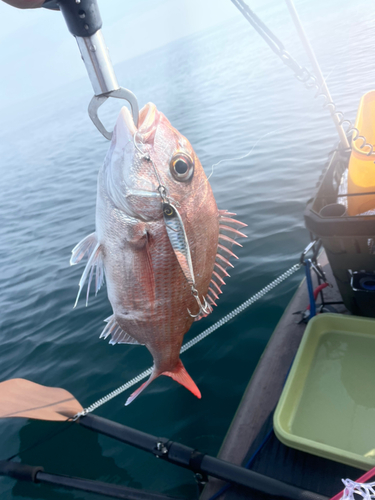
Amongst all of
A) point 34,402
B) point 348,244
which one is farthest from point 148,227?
point 34,402

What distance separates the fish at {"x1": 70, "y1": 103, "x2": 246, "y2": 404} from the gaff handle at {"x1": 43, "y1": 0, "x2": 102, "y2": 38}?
0.39 meters

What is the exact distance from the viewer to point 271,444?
2209 mm

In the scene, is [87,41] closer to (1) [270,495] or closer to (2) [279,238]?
(1) [270,495]

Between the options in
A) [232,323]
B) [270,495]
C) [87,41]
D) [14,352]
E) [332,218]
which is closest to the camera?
[87,41]

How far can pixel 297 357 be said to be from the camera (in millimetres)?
2463

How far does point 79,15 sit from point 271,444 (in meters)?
2.43

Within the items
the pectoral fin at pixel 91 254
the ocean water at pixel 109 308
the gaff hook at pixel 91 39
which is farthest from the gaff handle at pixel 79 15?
the ocean water at pixel 109 308

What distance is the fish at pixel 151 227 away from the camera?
1.36m

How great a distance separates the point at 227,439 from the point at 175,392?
1.05 meters

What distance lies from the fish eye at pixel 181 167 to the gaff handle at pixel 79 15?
570mm

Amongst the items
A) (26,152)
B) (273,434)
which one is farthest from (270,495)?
(26,152)

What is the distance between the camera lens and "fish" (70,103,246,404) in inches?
53.6

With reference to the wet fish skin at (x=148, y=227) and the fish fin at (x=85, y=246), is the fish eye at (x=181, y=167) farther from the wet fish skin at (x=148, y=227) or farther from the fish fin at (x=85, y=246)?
the fish fin at (x=85, y=246)

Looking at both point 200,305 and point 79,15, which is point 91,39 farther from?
point 200,305
